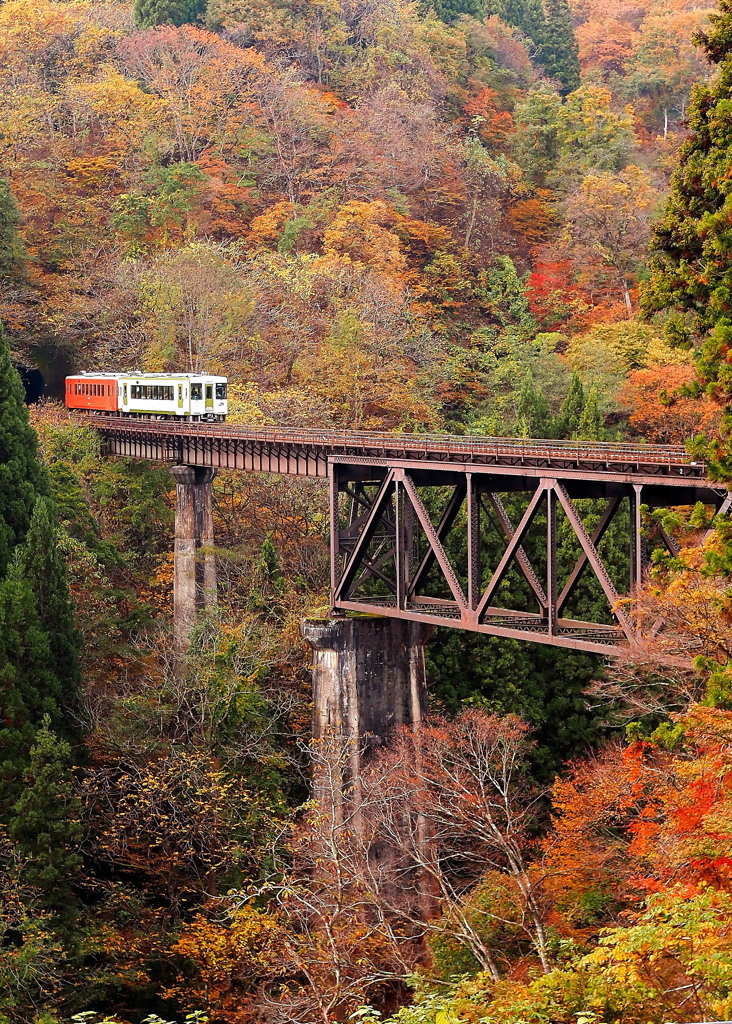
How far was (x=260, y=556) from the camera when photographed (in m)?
46.8

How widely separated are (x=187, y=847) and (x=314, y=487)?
20232 mm

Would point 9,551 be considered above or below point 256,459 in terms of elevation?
Answer: below

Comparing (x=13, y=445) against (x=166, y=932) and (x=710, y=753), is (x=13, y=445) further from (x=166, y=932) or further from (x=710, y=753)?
(x=710, y=753)

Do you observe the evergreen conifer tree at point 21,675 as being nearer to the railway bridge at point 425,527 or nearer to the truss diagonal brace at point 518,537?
the railway bridge at point 425,527

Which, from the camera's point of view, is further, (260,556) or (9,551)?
(260,556)

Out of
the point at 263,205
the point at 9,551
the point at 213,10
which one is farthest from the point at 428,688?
the point at 213,10

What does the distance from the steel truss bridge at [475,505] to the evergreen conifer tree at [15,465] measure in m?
4.81

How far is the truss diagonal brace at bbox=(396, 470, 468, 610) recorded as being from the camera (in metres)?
28.7

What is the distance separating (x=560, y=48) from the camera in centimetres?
10069

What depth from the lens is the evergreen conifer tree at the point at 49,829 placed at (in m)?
29.8

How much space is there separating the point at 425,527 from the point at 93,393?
1110 inches

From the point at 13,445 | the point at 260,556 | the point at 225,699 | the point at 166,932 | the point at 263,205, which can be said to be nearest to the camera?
the point at 166,932

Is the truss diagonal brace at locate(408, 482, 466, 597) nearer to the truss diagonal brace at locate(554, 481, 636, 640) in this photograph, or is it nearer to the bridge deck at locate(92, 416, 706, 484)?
the bridge deck at locate(92, 416, 706, 484)

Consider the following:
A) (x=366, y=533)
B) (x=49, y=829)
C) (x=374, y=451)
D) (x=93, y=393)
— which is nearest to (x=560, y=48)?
(x=93, y=393)
